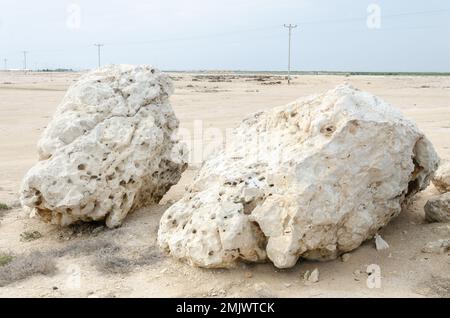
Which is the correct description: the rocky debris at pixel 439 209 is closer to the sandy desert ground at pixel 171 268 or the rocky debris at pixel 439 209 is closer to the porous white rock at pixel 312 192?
the sandy desert ground at pixel 171 268

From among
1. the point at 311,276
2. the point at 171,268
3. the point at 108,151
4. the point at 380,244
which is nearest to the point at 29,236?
the point at 108,151

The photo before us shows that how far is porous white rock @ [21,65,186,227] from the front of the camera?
22.1 ft

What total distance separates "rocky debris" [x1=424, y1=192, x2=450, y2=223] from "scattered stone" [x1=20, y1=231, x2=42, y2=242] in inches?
203

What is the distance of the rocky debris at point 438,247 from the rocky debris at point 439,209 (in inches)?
24.8

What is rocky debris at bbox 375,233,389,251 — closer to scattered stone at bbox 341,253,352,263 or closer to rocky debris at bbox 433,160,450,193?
scattered stone at bbox 341,253,352,263

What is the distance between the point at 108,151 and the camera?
23.1 ft

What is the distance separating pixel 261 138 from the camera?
264 inches

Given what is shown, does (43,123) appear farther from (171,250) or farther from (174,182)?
(171,250)

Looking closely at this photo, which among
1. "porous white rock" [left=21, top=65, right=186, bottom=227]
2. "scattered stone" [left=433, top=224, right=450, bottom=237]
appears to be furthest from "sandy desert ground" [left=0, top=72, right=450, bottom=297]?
"porous white rock" [left=21, top=65, right=186, bottom=227]

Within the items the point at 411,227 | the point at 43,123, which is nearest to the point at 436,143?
the point at 411,227

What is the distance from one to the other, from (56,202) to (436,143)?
10155 mm

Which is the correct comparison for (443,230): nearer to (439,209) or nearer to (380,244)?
(439,209)

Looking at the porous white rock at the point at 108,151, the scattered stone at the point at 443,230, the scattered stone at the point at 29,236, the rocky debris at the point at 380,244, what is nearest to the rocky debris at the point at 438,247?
the scattered stone at the point at 443,230

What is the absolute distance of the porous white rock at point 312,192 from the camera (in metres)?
5.44
